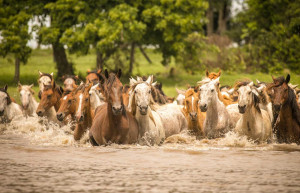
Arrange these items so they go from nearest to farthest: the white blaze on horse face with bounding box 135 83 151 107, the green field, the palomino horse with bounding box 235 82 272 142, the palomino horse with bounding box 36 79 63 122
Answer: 1. the white blaze on horse face with bounding box 135 83 151 107
2. the palomino horse with bounding box 235 82 272 142
3. the palomino horse with bounding box 36 79 63 122
4. the green field

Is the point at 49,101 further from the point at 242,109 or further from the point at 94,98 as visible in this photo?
the point at 242,109

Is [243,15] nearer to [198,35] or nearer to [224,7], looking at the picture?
[198,35]

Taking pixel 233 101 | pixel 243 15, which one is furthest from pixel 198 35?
pixel 233 101

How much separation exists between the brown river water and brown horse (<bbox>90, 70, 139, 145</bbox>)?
0.56 ft

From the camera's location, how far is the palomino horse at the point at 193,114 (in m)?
12.6

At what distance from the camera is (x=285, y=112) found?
1178 centimetres

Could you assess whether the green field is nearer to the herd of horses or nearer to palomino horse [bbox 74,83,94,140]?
the herd of horses

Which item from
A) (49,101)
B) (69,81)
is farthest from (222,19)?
(49,101)

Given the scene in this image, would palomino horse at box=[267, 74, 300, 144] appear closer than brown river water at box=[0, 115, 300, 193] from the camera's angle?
No

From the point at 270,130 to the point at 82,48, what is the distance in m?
17.8

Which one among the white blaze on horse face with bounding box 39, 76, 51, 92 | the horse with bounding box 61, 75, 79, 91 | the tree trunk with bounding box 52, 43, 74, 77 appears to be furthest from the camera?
the tree trunk with bounding box 52, 43, 74, 77

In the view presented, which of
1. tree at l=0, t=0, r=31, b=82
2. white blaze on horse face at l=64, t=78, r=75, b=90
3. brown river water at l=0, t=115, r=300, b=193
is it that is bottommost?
brown river water at l=0, t=115, r=300, b=193

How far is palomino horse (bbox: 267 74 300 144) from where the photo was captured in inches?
456

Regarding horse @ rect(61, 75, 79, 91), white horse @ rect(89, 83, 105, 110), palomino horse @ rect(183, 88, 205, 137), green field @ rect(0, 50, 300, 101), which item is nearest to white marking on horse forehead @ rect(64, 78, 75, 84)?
horse @ rect(61, 75, 79, 91)
